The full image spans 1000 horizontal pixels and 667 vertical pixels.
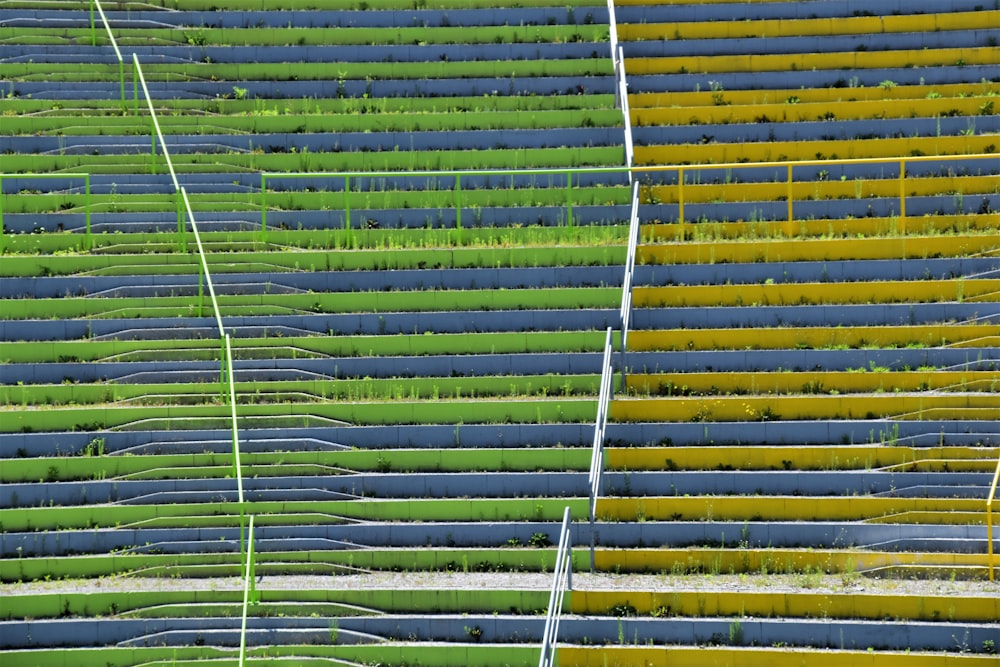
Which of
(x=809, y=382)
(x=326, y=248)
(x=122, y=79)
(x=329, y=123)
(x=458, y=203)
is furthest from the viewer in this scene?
(x=122, y=79)

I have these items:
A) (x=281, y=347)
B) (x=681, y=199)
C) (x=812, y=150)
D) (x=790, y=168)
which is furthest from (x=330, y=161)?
(x=812, y=150)

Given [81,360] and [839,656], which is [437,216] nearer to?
[81,360]

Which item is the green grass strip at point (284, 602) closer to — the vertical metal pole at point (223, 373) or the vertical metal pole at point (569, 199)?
the vertical metal pole at point (223, 373)

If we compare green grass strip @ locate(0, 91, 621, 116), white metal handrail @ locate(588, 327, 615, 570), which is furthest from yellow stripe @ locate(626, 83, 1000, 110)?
white metal handrail @ locate(588, 327, 615, 570)

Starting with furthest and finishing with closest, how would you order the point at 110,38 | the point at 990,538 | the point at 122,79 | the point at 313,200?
the point at 110,38, the point at 122,79, the point at 313,200, the point at 990,538

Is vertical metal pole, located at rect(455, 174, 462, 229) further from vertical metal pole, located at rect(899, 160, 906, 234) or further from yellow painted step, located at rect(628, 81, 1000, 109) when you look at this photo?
vertical metal pole, located at rect(899, 160, 906, 234)

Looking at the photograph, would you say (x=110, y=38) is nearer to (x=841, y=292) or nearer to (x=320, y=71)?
(x=320, y=71)
